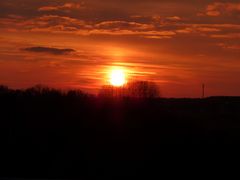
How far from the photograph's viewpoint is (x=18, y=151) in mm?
21297

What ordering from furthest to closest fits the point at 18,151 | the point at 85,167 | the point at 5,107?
the point at 5,107 < the point at 18,151 < the point at 85,167

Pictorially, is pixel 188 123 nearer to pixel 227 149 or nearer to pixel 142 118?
pixel 142 118

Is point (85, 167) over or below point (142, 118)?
below

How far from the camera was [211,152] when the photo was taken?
2141 centimetres

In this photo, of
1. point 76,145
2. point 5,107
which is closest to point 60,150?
point 76,145

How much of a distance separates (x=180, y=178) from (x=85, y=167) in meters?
3.80

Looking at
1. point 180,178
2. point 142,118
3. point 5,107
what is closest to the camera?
point 180,178

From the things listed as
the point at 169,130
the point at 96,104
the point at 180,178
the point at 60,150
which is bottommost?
the point at 180,178

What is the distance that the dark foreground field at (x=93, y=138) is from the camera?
1952 cm

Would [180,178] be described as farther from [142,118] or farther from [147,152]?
[142,118]

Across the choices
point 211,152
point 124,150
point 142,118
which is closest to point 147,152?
point 124,150

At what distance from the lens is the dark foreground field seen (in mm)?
19516

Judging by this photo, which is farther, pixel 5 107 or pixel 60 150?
pixel 5 107

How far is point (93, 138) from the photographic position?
23391 millimetres
